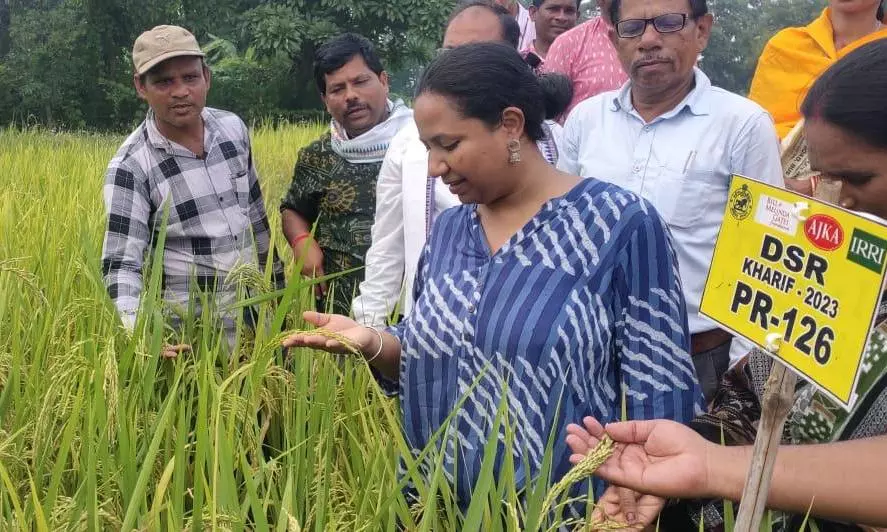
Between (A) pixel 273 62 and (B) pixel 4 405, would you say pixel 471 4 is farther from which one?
(A) pixel 273 62

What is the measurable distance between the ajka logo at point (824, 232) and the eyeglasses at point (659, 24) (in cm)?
98

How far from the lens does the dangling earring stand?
117 centimetres

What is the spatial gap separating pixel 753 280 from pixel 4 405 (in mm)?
1007

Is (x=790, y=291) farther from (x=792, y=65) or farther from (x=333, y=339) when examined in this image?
(x=792, y=65)

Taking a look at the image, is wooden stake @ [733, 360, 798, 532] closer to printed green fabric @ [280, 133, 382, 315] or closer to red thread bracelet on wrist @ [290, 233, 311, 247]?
printed green fabric @ [280, 133, 382, 315]

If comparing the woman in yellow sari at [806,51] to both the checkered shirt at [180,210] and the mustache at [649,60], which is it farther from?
the checkered shirt at [180,210]

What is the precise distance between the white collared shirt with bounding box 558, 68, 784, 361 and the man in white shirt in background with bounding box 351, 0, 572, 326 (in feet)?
0.60

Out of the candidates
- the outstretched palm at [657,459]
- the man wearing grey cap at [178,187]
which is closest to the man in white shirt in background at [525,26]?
the man wearing grey cap at [178,187]

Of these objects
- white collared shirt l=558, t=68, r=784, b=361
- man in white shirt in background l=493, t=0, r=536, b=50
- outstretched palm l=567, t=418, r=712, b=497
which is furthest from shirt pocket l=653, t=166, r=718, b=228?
man in white shirt in background l=493, t=0, r=536, b=50

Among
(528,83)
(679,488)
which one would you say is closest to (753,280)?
(679,488)

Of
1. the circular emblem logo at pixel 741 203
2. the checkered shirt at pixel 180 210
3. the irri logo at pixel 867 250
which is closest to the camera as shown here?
Result: the irri logo at pixel 867 250

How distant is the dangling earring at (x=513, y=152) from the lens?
1169 mm

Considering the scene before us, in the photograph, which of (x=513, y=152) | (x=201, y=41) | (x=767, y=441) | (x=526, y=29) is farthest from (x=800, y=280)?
(x=201, y=41)

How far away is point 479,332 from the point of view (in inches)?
42.6
